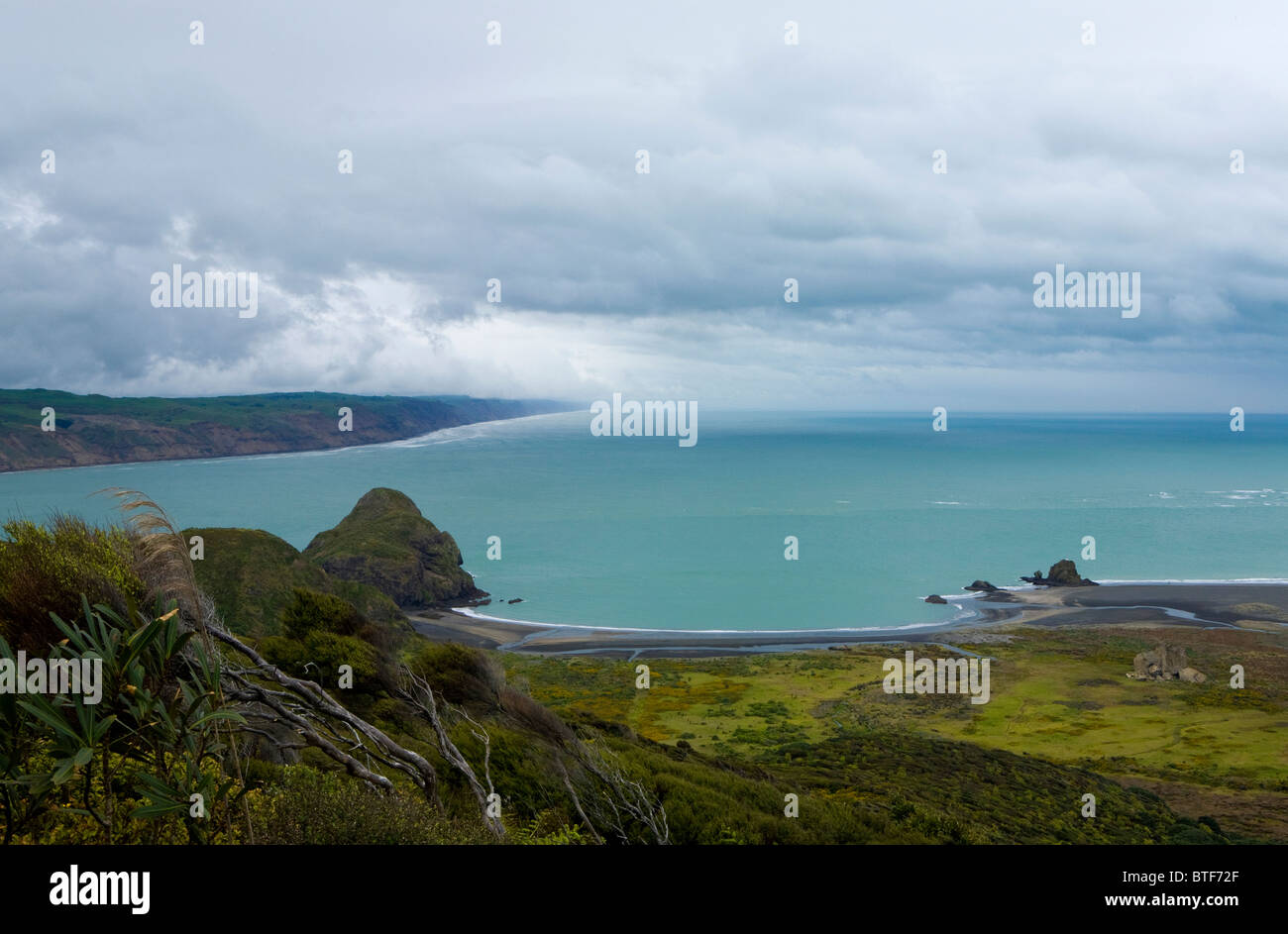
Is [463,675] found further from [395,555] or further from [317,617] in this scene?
[395,555]

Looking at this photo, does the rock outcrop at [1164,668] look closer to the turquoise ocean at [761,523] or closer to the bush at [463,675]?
the turquoise ocean at [761,523]

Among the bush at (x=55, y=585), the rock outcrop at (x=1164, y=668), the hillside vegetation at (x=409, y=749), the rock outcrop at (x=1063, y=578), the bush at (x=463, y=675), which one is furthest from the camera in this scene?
the rock outcrop at (x=1063, y=578)

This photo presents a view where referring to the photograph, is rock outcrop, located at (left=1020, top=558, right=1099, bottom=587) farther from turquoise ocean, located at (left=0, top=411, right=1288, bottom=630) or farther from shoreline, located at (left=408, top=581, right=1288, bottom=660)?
shoreline, located at (left=408, top=581, right=1288, bottom=660)

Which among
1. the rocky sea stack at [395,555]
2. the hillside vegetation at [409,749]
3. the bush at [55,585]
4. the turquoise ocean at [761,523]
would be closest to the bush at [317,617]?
the hillside vegetation at [409,749]

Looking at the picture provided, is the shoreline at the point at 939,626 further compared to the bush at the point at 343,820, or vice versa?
the shoreline at the point at 939,626

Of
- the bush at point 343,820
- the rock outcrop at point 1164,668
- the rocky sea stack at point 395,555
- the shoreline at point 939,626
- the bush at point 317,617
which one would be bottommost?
the shoreline at point 939,626

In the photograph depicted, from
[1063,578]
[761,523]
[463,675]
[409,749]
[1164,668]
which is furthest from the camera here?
[761,523]

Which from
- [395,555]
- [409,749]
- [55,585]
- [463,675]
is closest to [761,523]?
[395,555]

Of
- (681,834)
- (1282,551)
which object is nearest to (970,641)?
(681,834)
